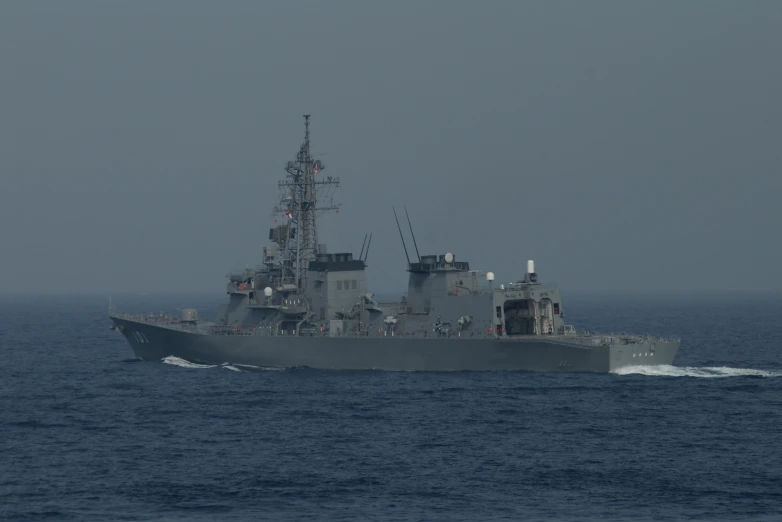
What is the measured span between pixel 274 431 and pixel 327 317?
15551mm

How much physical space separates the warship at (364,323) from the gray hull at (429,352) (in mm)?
48

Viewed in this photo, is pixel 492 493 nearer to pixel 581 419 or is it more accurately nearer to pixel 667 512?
pixel 667 512

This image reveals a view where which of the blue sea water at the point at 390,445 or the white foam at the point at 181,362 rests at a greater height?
the white foam at the point at 181,362

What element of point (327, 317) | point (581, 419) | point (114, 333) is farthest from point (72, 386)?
point (114, 333)

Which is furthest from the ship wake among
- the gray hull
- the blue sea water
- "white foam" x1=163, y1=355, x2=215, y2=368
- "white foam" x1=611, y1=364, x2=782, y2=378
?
"white foam" x1=611, y1=364, x2=782, y2=378

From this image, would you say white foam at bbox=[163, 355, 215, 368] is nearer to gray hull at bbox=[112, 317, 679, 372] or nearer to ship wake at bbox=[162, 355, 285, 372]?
ship wake at bbox=[162, 355, 285, 372]

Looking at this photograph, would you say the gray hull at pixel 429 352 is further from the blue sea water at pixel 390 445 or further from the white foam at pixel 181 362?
the blue sea water at pixel 390 445

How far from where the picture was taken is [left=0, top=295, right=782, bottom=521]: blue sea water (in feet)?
74.2

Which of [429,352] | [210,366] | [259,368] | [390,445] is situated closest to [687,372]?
[429,352]

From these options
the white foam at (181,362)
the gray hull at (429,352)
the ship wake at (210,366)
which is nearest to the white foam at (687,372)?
the gray hull at (429,352)

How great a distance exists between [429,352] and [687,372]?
1173 cm

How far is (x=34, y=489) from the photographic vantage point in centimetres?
2433

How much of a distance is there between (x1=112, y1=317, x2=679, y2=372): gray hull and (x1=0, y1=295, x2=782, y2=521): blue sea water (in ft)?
2.66

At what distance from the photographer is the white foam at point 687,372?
42562mm
